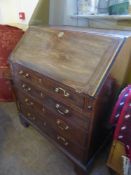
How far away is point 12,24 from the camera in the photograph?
6.89ft

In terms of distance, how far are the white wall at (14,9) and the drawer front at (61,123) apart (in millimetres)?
992

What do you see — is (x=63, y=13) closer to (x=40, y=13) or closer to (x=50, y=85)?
(x=40, y=13)

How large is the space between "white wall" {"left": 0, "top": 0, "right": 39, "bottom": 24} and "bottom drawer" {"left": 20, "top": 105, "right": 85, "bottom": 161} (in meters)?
1.10

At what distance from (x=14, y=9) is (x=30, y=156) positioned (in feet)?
5.69

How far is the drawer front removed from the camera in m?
1.04

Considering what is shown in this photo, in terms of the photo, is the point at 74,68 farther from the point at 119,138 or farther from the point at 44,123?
the point at 44,123

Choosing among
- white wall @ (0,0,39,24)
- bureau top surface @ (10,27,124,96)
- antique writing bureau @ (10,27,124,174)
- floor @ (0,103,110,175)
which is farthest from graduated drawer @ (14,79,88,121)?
white wall @ (0,0,39,24)

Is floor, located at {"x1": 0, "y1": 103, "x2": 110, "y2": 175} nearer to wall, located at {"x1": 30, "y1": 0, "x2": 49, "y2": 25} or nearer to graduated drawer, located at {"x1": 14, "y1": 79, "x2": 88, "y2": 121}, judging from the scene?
graduated drawer, located at {"x1": 14, "y1": 79, "x2": 88, "y2": 121}

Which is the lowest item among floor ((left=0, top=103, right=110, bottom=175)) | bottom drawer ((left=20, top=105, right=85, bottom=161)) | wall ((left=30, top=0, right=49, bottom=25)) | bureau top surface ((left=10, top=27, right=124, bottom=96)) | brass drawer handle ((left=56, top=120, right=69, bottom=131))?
floor ((left=0, top=103, right=110, bottom=175))

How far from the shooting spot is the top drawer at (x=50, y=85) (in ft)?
3.04

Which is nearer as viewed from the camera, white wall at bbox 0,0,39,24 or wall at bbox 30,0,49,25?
wall at bbox 30,0,49,25

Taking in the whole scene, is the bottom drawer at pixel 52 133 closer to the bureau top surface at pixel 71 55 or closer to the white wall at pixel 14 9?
the bureau top surface at pixel 71 55

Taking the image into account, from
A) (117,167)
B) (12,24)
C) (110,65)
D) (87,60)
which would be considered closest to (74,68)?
(87,60)

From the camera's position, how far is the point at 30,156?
1.46 metres
